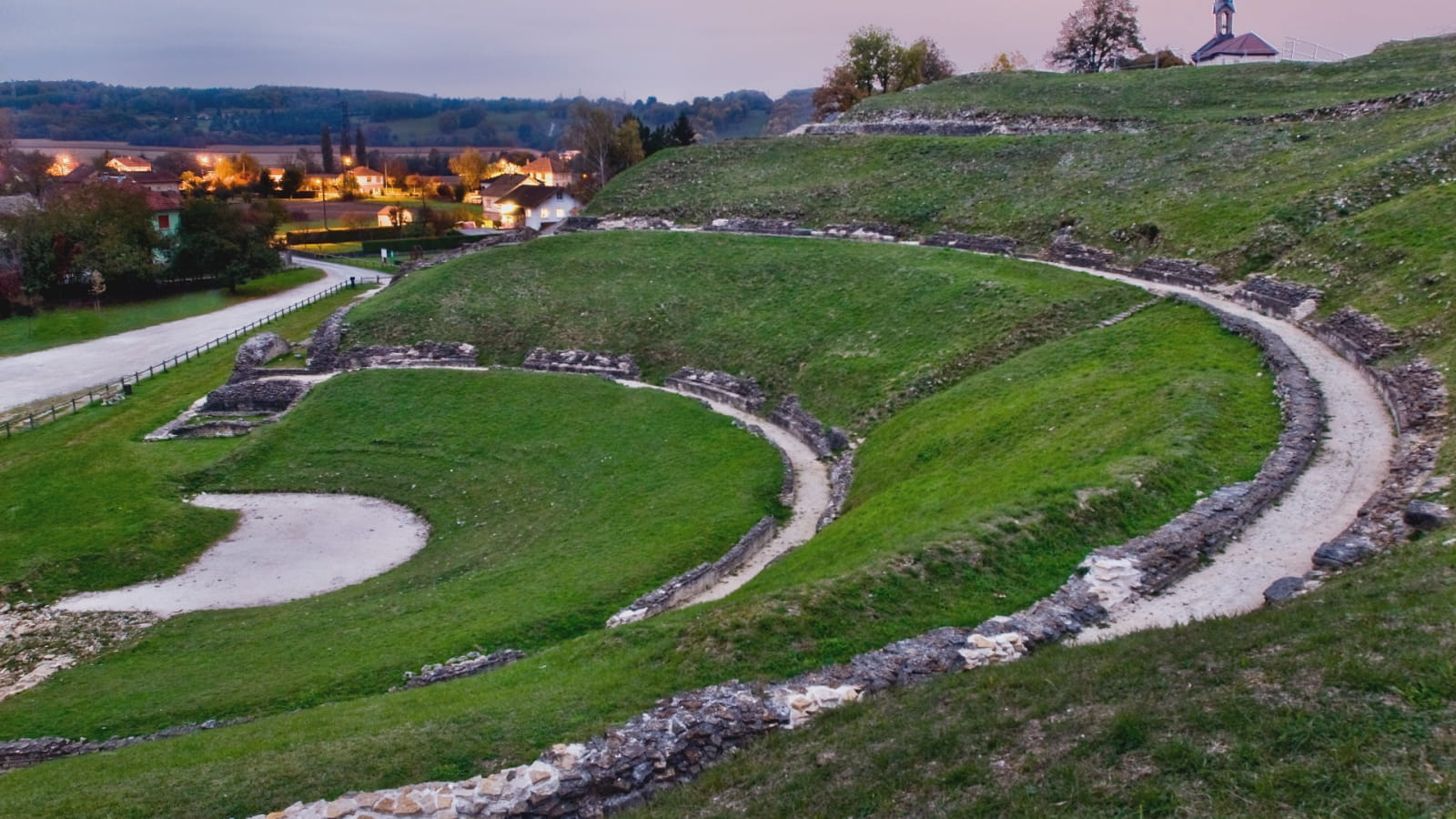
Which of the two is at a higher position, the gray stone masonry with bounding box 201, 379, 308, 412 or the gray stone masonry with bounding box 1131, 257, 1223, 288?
the gray stone masonry with bounding box 1131, 257, 1223, 288

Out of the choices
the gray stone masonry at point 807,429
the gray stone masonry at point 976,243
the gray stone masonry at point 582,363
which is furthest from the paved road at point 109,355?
the gray stone masonry at point 976,243

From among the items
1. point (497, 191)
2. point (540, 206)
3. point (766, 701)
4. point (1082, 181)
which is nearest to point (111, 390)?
point (766, 701)

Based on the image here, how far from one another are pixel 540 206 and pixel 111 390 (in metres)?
68.7

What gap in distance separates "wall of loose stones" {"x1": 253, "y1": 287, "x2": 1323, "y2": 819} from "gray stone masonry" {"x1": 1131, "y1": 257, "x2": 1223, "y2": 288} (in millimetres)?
16777

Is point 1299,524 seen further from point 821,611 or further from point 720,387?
point 720,387

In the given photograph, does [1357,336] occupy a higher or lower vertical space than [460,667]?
higher

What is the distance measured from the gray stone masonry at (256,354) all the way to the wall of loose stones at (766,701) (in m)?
37.8

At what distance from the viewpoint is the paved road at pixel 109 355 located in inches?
1896

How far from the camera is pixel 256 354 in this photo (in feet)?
149

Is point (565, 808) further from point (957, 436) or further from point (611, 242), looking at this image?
point (611, 242)

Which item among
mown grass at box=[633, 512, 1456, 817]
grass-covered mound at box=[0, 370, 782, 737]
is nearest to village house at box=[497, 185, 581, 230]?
grass-covered mound at box=[0, 370, 782, 737]

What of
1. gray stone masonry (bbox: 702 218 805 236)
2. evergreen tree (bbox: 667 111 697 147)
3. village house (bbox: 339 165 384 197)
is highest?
village house (bbox: 339 165 384 197)

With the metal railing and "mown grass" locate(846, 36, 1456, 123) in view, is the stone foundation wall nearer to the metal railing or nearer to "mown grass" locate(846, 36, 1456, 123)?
the metal railing

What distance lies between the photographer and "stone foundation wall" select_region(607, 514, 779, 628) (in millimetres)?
19625
